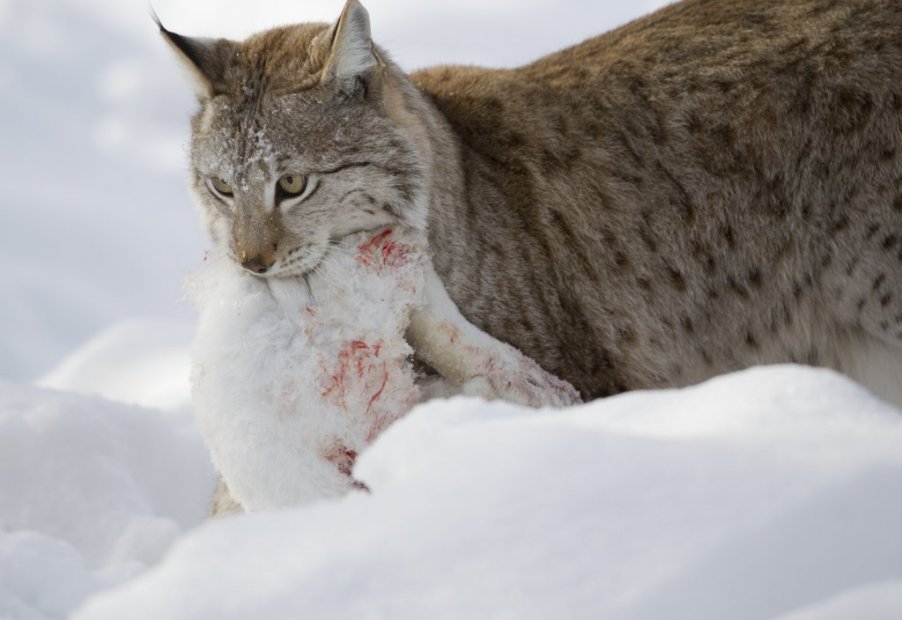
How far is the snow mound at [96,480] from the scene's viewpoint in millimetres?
4195

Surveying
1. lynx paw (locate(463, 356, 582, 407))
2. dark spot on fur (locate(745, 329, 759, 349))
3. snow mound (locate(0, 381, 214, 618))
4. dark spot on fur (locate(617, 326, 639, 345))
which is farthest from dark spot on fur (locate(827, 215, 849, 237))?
snow mound (locate(0, 381, 214, 618))

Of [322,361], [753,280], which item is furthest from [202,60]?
[753,280]

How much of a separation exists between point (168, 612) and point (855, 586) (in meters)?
1.01

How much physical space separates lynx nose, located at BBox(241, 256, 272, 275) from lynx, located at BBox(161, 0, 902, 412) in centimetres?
75

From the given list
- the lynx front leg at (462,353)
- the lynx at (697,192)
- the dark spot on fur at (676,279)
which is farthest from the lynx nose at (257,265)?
the dark spot on fur at (676,279)

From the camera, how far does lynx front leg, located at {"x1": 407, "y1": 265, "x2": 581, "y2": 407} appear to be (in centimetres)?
334

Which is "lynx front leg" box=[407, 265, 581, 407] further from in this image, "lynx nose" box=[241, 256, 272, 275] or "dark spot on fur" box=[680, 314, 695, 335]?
"dark spot on fur" box=[680, 314, 695, 335]

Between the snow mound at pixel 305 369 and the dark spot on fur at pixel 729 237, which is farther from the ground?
the snow mound at pixel 305 369

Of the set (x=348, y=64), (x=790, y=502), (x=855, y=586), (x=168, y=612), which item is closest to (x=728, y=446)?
(x=790, y=502)

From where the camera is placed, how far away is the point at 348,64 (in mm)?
3498

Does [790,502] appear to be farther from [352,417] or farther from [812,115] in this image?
[812,115]

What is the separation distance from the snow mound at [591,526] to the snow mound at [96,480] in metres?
1.80

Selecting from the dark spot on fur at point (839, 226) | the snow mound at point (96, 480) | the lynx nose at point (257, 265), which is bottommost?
the snow mound at point (96, 480)

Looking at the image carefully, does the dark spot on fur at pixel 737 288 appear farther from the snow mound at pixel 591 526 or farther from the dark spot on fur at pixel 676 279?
the snow mound at pixel 591 526
